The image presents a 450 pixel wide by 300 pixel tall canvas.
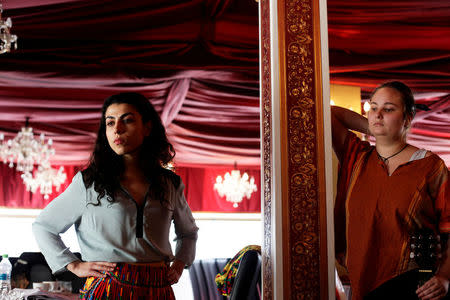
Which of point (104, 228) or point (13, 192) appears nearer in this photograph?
point (104, 228)

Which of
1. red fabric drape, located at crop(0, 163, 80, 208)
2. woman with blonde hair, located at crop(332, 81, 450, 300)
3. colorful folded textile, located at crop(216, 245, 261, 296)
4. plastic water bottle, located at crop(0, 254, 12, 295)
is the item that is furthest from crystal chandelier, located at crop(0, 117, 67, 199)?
woman with blonde hair, located at crop(332, 81, 450, 300)

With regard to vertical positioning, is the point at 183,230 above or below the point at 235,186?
below

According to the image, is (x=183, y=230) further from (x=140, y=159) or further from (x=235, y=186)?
(x=235, y=186)

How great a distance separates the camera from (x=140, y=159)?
6.22 feet

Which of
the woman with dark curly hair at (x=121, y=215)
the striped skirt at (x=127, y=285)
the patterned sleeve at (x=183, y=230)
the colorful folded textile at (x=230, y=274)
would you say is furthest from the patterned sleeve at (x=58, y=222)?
the colorful folded textile at (x=230, y=274)

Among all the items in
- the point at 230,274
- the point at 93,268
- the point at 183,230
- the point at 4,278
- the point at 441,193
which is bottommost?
the point at 4,278

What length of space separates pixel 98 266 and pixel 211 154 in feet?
26.6

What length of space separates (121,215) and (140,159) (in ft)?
0.87

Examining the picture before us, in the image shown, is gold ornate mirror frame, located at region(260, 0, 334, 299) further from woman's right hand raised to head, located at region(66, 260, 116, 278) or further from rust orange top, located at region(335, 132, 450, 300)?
woman's right hand raised to head, located at region(66, 260, 116, 278)

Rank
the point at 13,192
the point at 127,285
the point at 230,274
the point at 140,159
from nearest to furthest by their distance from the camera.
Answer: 1. the point at 127,285
2. the point at 140,159
3. the point at 230,274
4. the point at 13,192

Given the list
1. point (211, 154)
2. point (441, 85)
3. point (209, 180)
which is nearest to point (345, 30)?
point (441, 85)

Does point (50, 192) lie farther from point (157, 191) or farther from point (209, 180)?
point (157, 191)

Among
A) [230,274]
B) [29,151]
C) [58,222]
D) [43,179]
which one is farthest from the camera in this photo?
[43,179]

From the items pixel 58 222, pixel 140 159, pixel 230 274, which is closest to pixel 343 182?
pixel 230 274
